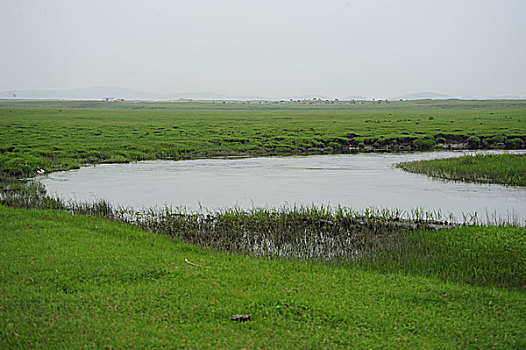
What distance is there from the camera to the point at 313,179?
35688mm

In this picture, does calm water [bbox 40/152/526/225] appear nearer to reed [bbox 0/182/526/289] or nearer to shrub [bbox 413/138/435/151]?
reed [bbox 0/182/526/289]

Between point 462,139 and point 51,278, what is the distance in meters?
54.8

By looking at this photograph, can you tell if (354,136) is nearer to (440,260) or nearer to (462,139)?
(462,139)

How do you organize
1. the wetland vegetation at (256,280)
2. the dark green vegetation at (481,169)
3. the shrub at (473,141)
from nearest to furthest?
the wetland vegetation at (256,280) → the dark green vegetation at (481,169) → the shrub at (473,141)

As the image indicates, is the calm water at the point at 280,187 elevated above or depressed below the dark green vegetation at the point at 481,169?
below

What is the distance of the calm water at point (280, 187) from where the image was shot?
86.8ft

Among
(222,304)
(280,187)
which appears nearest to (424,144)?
(280,187)

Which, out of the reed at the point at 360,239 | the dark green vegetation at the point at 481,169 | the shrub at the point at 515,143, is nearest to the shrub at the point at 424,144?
the shrub at the point at 515,143

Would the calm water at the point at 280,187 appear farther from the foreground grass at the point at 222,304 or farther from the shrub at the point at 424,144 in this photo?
the shrub at the point at 424,144

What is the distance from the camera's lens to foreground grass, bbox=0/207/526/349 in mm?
9523

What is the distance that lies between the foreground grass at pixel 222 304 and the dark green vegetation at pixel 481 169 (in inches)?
833

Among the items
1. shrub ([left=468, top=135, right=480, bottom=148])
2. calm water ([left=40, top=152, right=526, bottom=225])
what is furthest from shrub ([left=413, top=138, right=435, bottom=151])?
calm water ([left=40, top=152, right=526, bottom=225])

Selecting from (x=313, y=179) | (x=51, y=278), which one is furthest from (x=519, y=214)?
(x=51, y=278)

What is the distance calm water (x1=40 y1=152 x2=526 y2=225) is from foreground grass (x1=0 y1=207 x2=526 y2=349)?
30.5 ft
